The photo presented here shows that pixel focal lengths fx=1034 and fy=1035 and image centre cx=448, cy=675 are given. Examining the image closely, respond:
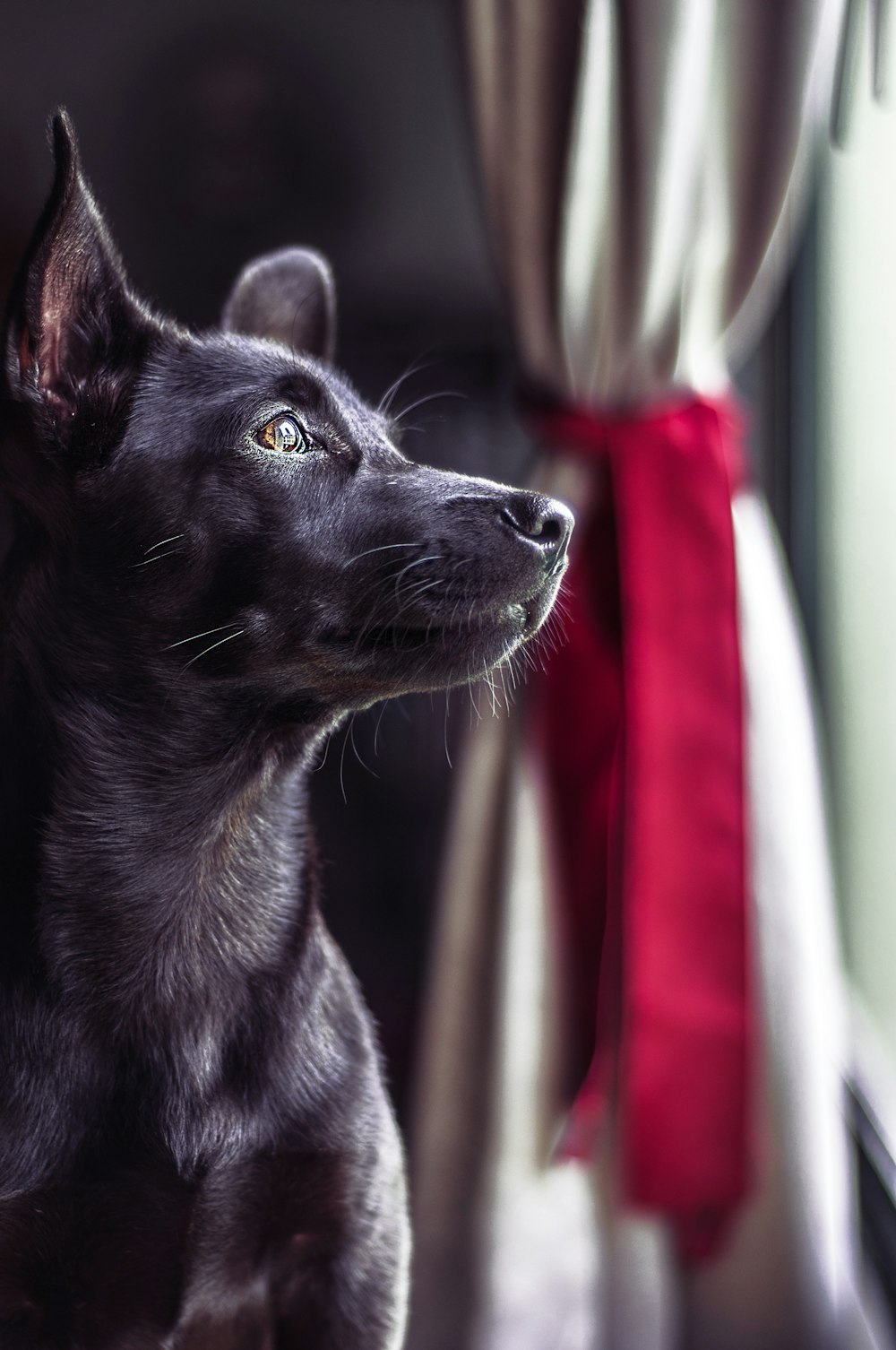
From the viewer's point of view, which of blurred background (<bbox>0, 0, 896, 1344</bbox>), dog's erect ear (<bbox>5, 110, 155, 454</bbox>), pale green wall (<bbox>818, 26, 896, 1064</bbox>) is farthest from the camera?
pale green wall (<bbox>818, 26, 896, 1064</bbox>)

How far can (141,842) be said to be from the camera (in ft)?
2.02

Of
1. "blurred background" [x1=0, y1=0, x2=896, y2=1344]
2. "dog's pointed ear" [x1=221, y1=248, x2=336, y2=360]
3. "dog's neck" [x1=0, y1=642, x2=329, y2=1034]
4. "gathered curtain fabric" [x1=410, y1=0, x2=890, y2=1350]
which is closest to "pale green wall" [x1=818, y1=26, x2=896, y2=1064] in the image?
"blurred background" [x1=0, y1=0, x2=896, y2=1344]

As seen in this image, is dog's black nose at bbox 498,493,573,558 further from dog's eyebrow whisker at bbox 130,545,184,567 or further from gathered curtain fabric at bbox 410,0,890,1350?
gathered curtain fabric at bbox 410,0,890,1350

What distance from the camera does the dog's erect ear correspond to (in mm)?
513

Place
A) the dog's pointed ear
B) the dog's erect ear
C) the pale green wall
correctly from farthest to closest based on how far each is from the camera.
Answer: the pale green wall → the dog's pointed ear → the dog's erect ear

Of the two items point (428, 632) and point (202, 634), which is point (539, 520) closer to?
point (428, 632)

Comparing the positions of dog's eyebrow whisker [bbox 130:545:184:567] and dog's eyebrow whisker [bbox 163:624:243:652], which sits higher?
dog's eyebrow whisker [bbox 130:545:184:567]

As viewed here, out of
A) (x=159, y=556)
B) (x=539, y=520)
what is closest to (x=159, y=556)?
(x=159, y=556)

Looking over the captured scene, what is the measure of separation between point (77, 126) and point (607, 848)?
0.78 m

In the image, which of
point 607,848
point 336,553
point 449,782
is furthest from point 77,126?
point 607,848

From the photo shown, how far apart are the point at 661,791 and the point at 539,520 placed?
1.47 ft

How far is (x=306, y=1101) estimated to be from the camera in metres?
0.63

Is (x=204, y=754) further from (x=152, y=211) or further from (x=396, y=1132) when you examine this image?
(x=152, y=211)

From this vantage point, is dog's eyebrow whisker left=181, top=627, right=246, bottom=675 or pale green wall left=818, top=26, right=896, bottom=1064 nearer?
dog's eyebrow whisker left=181, top=627, right=246, bottom=675
